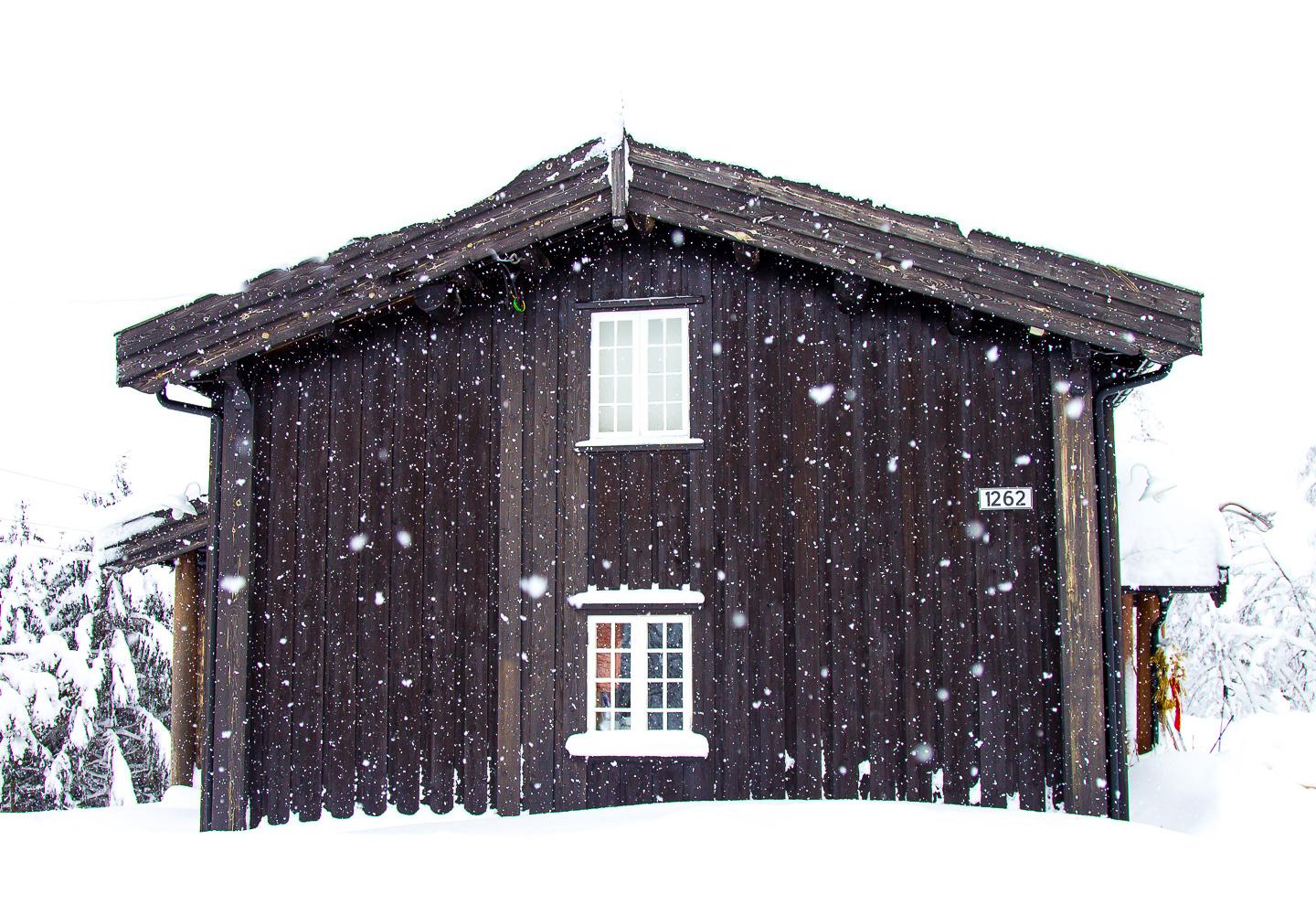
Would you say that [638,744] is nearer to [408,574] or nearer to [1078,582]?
[408,574]

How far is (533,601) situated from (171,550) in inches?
206

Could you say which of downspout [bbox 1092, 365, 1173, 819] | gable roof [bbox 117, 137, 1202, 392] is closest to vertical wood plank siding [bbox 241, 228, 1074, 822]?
downspout [bbox 1092, 365, 1173, 819]

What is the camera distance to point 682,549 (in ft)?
29.3

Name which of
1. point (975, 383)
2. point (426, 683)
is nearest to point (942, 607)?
point (975, 383)

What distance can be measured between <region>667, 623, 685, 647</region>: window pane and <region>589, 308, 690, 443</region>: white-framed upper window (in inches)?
68.3

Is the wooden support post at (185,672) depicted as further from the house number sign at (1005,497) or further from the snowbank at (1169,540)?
the snowbank at (1169,540)

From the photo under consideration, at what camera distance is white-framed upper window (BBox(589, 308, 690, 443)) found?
9.20 m

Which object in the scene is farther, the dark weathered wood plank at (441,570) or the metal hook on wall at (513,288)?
the metal hook on wall at (513,288)

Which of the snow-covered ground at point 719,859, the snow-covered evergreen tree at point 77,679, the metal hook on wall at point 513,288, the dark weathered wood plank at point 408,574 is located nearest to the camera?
the snow-covered ground at point 719,859

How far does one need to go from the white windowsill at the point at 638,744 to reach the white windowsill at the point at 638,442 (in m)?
2.55

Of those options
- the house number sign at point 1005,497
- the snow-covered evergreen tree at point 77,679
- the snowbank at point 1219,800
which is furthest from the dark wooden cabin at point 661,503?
the snow-covered evergreen tree at point 77,679

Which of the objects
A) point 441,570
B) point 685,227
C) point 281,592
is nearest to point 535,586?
point 441,570

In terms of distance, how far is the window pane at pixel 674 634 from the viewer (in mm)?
8922

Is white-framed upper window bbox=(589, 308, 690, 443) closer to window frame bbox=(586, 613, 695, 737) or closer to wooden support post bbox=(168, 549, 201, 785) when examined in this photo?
window frame bbox=(586, 613, 695, 737)
